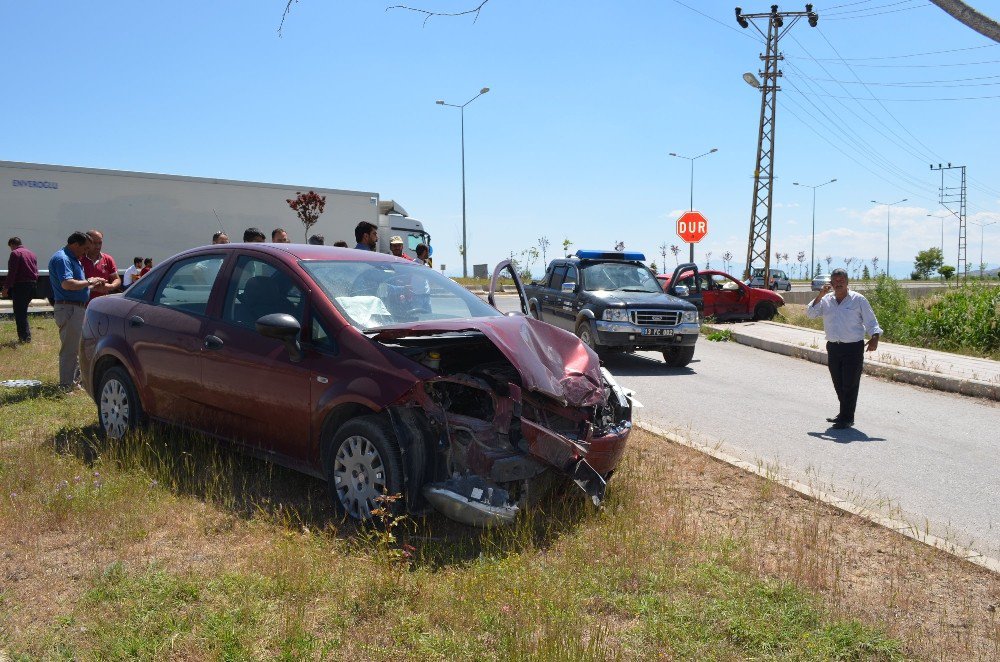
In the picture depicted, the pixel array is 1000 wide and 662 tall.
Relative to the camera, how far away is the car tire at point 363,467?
4.52m

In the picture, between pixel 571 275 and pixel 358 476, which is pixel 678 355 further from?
pixel 358 476

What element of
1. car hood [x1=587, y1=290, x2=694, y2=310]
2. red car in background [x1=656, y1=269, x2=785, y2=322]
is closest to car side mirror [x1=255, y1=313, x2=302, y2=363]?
car hood [x1=587, y1=290, x2=694, y2=310]

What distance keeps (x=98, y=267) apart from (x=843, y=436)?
888cm

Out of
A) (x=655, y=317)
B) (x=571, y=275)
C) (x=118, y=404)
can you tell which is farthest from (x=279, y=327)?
(x=571, y=275)

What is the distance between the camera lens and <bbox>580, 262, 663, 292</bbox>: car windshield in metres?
13.8

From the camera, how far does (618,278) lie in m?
14.0

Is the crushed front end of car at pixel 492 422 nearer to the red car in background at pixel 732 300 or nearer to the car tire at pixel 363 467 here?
the car tire at pixel 363 467

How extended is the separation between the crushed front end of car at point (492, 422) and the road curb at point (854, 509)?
1648mm

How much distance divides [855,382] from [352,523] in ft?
20.2

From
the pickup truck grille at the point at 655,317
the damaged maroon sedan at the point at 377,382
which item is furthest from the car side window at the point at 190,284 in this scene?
the pickup truck grille at the point at 655,317

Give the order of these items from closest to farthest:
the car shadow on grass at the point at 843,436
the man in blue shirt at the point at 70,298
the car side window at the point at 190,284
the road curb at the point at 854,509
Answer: the road curb at the point at 854,509
the car side window at the point at 190,284
the car shadow on grass at the point at 843,436
the man in blue shirt at the point at 70,298

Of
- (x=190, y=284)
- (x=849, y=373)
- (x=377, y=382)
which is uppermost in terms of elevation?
(x=190, y=284)

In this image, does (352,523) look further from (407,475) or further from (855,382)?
(855,382)

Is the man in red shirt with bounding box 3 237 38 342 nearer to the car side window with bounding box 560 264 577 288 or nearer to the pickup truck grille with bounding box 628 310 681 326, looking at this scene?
the car side window with bounding box 560 264 577 288
